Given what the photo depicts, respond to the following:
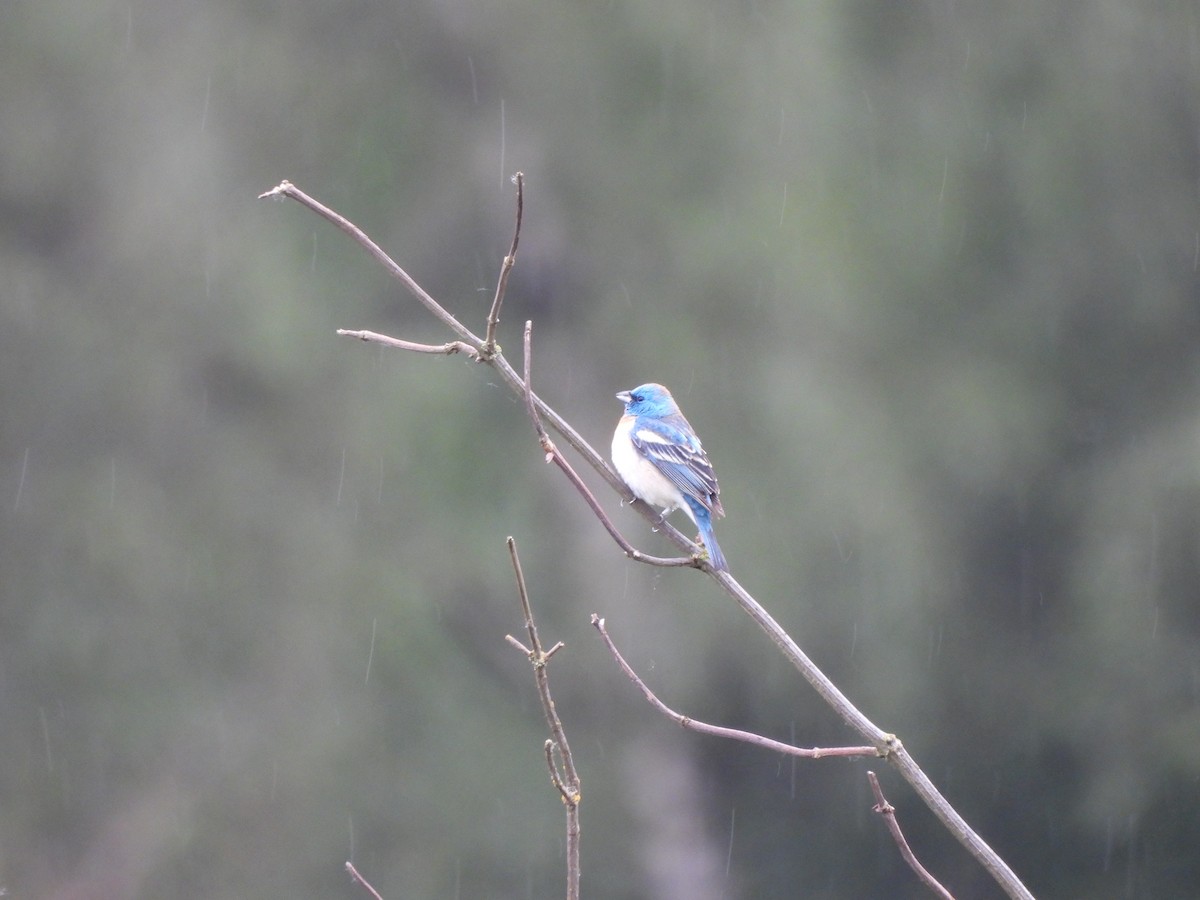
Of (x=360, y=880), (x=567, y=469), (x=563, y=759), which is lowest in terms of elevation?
(x=360, y=880)

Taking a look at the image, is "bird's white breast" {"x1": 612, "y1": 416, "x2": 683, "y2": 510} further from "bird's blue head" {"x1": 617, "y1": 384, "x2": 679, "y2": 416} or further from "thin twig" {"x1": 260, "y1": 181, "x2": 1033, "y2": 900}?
"thin twig" {"x1": 260, "y1": 181, "x2": 1033, "y2": 900}

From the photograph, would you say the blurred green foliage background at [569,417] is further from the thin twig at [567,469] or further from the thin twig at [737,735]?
the thin twig at [737,735]

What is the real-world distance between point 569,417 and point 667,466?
3.45 m

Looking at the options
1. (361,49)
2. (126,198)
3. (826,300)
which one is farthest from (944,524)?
(126,198)

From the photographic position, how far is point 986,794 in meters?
7.10

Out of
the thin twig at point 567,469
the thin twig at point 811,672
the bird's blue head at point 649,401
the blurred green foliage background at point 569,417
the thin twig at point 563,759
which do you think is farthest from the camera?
the blurred green foliage background at point 569,417

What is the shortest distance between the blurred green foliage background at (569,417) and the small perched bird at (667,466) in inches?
95.7

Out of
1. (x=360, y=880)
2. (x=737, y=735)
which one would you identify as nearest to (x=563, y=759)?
(x=737, y=735)

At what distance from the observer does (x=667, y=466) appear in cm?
438

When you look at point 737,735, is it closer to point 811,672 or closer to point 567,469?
point 811,672

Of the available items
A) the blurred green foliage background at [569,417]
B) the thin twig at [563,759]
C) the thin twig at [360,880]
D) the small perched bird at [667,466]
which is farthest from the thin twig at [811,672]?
the blurred green foliage background at [569,417]

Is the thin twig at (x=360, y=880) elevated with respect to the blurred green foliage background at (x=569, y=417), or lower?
elevated

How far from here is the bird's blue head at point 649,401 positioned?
15.6ft

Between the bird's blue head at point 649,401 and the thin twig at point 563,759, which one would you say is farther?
the bird's blue head at point 649,401
